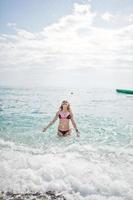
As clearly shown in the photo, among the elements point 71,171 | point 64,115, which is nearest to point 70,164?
point 71,171

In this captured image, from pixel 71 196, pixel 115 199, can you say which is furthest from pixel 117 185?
pixel 71 196

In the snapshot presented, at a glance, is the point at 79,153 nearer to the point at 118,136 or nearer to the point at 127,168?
the point at 127,168

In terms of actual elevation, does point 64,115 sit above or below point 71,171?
above

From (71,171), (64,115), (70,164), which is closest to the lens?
(71,171)

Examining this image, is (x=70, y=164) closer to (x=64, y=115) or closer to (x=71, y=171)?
(x=71, y=171)

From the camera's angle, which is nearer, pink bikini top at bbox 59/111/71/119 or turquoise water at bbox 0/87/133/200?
turquoise water at bbox 0/87/133/200

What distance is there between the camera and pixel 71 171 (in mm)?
3971

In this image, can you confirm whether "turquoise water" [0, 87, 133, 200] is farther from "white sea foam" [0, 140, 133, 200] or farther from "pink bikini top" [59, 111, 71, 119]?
"pink bikini top" [59, 111, 71, 119]

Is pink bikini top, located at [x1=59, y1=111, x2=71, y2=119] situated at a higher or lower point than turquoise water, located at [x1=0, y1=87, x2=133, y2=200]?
higher

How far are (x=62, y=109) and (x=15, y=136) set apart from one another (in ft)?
5.11

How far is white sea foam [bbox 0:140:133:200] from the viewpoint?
11.1 ft

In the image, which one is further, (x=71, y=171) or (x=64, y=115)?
(x=64, y=115)

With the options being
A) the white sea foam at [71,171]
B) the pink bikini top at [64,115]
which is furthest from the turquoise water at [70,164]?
the pink bikini top at [64,115]

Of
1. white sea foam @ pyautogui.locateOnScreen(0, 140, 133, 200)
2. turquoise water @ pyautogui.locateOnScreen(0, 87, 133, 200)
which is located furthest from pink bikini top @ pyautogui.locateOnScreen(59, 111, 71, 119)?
white sea foam @ pyautogui.locateOnScreen(0, 140, 133, 200)
